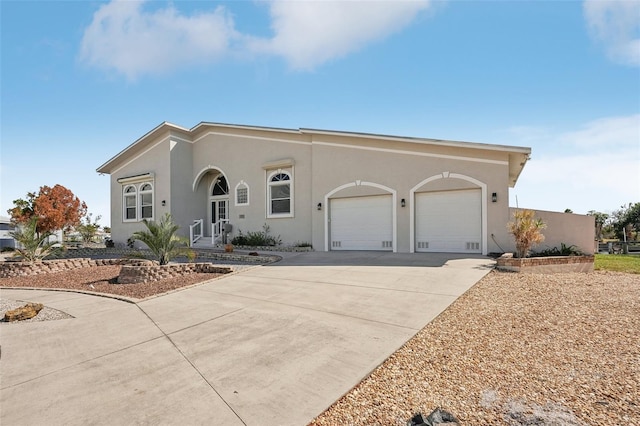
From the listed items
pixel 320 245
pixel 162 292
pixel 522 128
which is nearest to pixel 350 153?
pixel 320 245

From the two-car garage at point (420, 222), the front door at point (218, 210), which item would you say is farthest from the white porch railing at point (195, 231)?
the two-car garage at point (420, 222)

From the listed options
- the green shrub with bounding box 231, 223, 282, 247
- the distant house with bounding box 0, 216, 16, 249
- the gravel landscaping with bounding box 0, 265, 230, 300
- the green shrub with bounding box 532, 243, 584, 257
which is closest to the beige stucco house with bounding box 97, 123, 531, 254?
the green shrub with bounding box 231, 223, 282, 247

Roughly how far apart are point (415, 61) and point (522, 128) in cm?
618

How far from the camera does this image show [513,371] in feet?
10.9

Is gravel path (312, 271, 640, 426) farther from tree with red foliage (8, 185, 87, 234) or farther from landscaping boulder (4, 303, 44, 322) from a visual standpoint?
tree with red foliage (8, 185, 87, 234)

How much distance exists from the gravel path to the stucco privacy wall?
621 cm

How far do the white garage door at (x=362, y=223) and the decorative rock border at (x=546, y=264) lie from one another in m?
5.05

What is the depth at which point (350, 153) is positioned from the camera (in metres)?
14.3

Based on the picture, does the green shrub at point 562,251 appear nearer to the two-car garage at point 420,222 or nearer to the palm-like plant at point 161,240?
the two-car garage at point 420,222

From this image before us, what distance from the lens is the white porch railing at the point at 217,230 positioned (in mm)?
17453

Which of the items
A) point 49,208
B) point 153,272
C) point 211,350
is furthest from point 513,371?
point 49,208

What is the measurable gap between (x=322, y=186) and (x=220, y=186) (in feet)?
24.7

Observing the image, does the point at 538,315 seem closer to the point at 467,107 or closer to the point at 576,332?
the point at 576,332

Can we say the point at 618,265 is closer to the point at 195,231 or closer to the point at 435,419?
the point at 435,419
